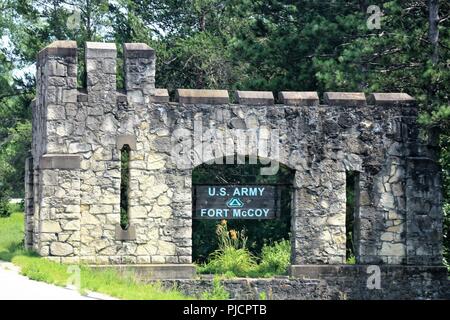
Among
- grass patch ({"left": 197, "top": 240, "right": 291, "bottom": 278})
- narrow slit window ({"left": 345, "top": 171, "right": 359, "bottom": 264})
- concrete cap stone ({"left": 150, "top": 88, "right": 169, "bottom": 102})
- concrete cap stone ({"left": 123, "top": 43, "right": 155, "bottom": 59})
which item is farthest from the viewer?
narrow slit window ({"left": 345, "top": 171, "right": 359, "bottom": 264})

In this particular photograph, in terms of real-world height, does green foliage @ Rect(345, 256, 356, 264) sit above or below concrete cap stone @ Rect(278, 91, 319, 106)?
below

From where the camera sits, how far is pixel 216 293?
699 inches

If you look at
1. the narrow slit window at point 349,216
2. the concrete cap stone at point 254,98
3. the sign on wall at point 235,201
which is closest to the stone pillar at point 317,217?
the sign on wall at point 235,201

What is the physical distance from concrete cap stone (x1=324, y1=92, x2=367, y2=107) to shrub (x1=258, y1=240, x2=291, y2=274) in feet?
9.66

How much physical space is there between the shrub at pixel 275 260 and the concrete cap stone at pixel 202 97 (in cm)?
314

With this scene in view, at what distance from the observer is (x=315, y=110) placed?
759 inches

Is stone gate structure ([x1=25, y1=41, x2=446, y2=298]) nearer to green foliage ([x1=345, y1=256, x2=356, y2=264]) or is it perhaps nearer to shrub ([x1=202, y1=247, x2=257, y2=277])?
green foliage ([x1=345, y1=256, x2=356, y2=264])

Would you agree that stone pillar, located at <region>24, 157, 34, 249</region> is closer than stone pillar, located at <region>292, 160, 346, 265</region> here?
No

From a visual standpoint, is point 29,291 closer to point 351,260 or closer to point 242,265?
point 242,265

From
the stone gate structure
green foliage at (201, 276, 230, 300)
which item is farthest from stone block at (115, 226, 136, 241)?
green foliage at (201, 276, 230, 300)

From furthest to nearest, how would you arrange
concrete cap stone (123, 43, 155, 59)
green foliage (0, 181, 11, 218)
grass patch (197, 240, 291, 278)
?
1. green foliage (0, 181, 11, 218)
2. grass patch (197, 240, 291, 278)
3. concrete cap stone (123, 43, 155, 59)

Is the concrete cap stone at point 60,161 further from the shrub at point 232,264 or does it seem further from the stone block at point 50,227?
the shrub at point 232,264

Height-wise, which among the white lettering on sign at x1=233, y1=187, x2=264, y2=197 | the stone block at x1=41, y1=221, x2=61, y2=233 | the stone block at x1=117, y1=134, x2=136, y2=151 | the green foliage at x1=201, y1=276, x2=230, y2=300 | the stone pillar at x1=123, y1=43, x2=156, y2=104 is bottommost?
the green foliage at x1=201, y1=276, x2=230, y2=300

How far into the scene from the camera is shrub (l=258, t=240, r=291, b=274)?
20484mm
